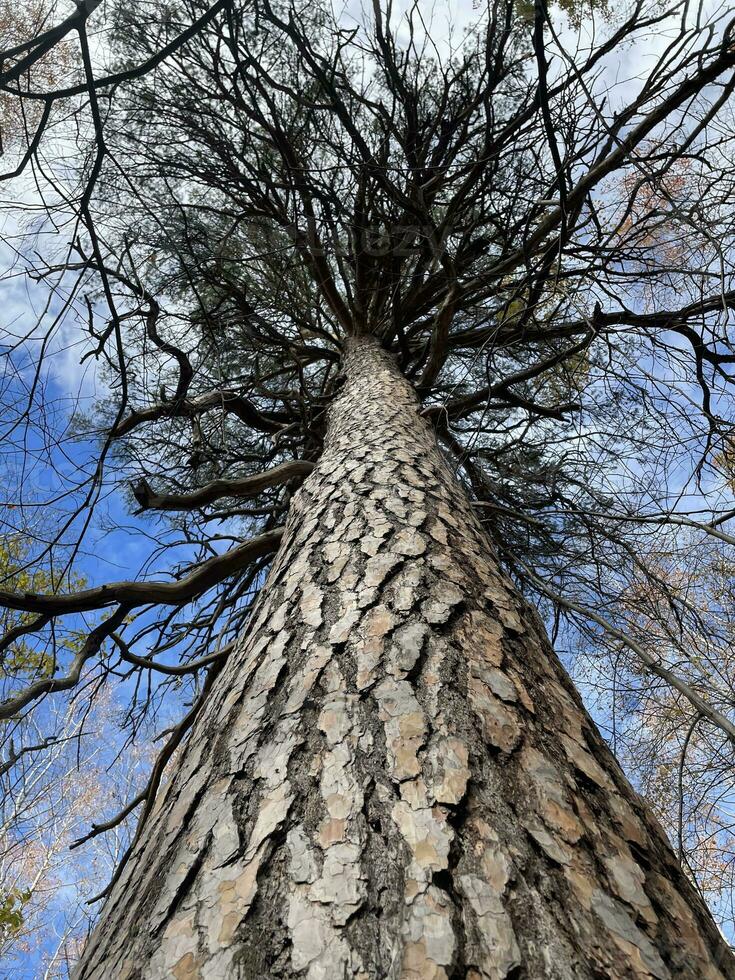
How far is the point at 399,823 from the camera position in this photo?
68 centimetres

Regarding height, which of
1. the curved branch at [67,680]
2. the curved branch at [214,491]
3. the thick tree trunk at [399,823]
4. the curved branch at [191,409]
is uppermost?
the curved branch at [191,409]

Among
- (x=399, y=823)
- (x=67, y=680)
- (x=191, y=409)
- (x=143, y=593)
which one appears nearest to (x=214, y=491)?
(x=143, y=593)

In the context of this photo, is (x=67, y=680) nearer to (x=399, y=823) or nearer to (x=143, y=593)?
(x=143, y=593)

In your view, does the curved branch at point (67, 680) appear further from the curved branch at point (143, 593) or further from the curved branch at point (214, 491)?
the curved branch at point (214, 491)

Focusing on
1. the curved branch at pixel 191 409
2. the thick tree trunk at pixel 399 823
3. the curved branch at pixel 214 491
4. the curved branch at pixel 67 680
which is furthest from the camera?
the curved branch at pixel 191 409

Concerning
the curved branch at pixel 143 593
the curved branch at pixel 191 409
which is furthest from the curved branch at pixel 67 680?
the curved branch at pixel 191 409

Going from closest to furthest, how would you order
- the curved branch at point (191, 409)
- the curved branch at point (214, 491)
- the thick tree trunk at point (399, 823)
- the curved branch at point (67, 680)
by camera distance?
the thick tree trunk at point (399, 823) < the curved branch at point (67, 680) < the curved branch at point (214, 491) < the curved branch at point (191, 409)

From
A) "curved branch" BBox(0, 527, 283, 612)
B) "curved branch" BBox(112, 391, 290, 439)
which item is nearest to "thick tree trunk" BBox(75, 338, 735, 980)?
"curved branch" BBox(0, 527, 283, 612)

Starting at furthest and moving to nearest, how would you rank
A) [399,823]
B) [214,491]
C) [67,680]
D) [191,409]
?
[191,409]
[214,491]
[67,680]
[399,823]

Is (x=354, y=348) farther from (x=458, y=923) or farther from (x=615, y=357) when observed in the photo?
(x=458, y=923)

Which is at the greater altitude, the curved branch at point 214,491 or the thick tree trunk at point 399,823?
the curved branch at point 214,491

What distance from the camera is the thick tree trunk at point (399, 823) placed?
1.89 ft

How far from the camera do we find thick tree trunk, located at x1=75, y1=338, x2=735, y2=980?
0.58m

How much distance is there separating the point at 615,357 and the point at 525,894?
2888mm
